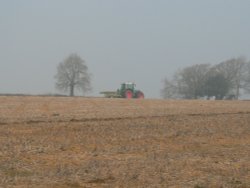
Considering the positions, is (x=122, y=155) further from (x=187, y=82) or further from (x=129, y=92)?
(x=187, y=82)

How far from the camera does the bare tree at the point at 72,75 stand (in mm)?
110875

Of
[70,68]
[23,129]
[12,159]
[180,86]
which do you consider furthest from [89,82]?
[12,159]

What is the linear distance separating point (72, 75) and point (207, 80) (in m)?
31.2

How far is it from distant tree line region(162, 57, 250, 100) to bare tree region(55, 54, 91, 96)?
20.9 metres

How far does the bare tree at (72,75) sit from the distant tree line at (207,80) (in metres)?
20.9

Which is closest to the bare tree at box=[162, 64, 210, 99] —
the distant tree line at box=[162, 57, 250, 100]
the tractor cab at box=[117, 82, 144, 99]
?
the distant tree line at box=[162, 57, 250, 100]

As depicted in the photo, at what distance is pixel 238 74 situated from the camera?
112125mm

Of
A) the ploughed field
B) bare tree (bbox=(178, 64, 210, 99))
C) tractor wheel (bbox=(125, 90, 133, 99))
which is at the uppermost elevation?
bare tree (bbox=(178, 64, 210, 99))

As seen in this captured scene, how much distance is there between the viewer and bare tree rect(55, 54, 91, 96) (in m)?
111

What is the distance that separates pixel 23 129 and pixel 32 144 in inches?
203

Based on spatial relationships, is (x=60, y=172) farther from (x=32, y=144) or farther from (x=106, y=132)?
(x=106, y=132)

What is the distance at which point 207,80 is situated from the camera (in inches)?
3981

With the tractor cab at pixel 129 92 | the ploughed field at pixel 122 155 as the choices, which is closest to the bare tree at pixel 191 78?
the tractor cab at pixel 129 92

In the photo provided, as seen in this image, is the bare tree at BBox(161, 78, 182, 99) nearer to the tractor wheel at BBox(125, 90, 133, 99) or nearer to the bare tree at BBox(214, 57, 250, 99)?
the bare tree at BBox(214, 57, 250, 99)
